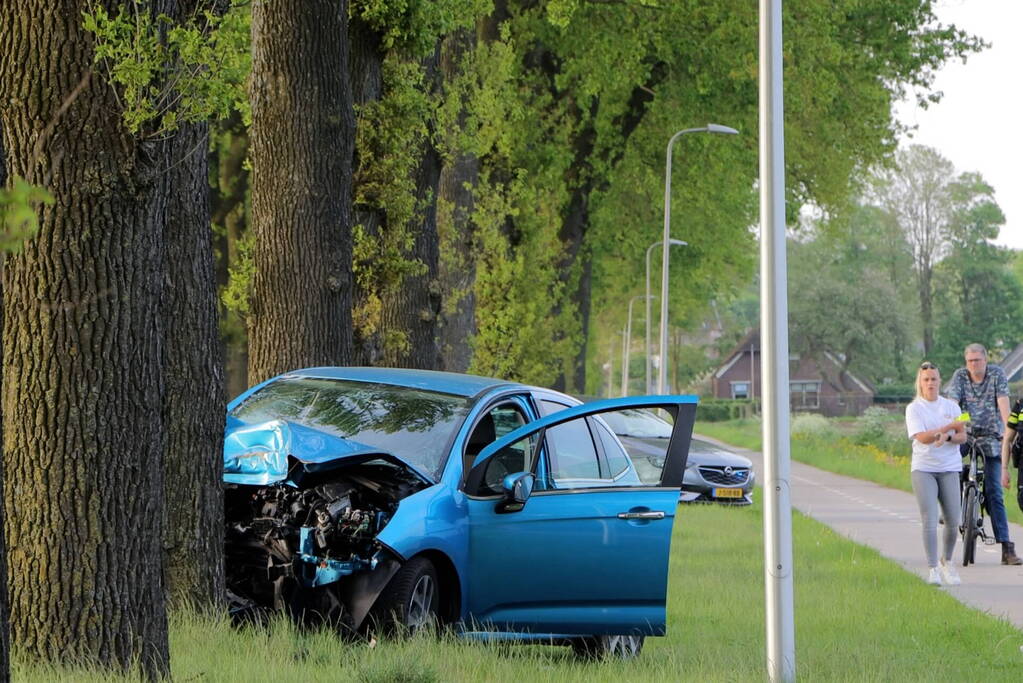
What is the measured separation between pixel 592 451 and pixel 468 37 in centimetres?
1512

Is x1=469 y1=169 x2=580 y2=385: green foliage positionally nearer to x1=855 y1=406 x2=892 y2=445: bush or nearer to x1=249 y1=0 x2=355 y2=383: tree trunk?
x1=249 y1=0 x2=355 y2=383: tree trunk

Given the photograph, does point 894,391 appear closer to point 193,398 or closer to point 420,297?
point 420,297

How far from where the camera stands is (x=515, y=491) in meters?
9.07

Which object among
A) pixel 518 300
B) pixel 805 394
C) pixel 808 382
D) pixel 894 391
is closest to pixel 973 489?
pixel 518 300

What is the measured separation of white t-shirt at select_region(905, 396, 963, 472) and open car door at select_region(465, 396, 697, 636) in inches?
192

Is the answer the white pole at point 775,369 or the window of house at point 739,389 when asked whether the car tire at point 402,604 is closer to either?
the white pole at point 775,369

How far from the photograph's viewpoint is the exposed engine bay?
28.5 feet

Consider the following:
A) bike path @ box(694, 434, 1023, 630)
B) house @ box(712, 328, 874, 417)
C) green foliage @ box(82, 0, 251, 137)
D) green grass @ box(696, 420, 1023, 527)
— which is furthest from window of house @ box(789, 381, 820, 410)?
green foliage @ box(82, 0, 251, 137)

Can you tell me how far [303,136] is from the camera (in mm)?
14016

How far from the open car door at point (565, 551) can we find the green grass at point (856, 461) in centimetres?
957

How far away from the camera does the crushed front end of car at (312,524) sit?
28.6 ft

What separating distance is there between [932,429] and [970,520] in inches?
73.8

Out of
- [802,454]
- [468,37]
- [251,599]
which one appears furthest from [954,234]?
[251,599]

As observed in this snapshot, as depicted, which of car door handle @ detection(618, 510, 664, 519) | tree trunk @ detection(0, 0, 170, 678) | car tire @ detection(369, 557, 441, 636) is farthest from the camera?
car door handle @ detection(618, 510, 664, 519)
